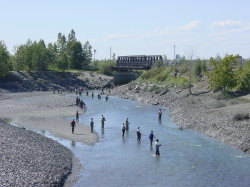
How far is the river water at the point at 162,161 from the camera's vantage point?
29672mm

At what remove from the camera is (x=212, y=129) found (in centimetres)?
4578

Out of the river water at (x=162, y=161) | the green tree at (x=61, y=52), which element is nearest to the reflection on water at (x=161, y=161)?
the river water at (x=162, y=161)

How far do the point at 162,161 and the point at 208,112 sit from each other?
62.9ft

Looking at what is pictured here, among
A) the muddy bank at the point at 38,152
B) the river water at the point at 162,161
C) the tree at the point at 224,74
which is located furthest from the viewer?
the tree at the point at 224,74

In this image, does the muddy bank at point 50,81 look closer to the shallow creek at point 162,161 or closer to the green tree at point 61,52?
the green tree at point 61,52

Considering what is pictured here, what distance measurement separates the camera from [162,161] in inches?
1378

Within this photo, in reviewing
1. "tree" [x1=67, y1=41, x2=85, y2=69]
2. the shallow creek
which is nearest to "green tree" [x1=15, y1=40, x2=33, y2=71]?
"tree" [x1=67, y1=41, x2=85, y2=69]

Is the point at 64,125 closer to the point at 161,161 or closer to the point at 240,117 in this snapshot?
the point at 161,161

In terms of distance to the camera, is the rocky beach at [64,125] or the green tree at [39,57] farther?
the green tree at [39,57]

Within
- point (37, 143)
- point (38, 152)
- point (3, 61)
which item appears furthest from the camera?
point (3, 61)

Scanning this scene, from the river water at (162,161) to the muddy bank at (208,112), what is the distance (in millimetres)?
1318

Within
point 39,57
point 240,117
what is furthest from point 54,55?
point 240,117

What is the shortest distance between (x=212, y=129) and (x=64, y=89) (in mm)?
72011

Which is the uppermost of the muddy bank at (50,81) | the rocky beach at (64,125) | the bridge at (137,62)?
the bridge at (137,62)
